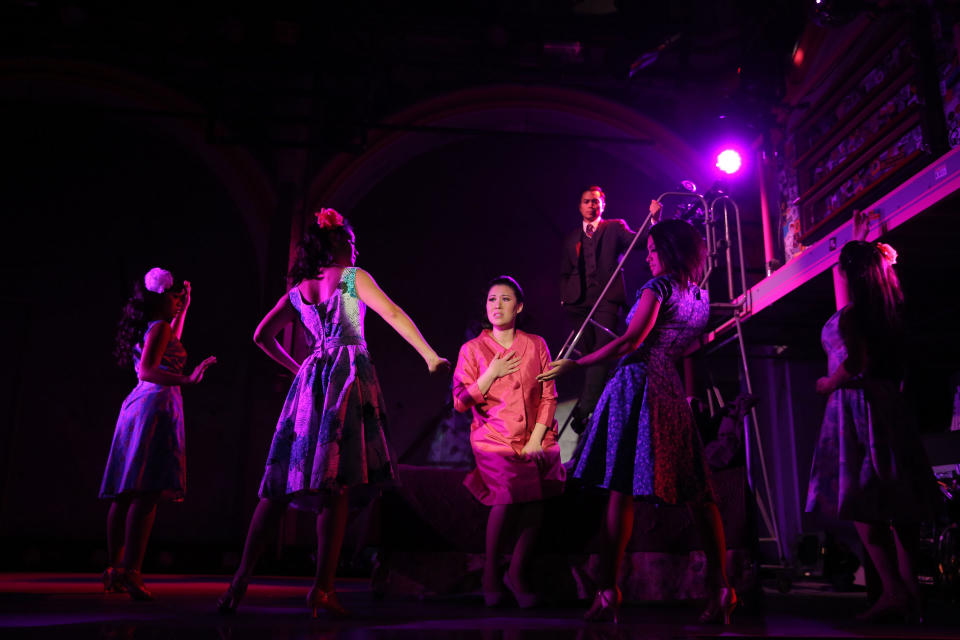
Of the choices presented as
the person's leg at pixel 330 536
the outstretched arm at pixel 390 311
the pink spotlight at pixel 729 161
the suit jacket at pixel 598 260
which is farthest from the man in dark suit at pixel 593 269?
the person's leg at pixel 330 536

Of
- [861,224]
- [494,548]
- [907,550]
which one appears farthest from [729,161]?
[494,548]

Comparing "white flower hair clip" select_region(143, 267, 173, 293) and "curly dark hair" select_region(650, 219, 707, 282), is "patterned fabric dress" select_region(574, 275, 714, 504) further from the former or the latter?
"white flower hair clip" select_region(143, 267, 173, 293)

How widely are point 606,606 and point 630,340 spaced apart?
0.97 metres

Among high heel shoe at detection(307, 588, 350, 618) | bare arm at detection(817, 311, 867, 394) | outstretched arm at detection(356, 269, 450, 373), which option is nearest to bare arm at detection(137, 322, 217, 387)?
outstretched arm at detection(356, 269, 450, 373)

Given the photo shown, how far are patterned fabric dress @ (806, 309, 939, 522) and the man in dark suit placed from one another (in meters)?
2.08

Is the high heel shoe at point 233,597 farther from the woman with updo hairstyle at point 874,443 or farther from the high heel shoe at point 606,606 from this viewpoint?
the woman with updo hairstyle at point 874,443

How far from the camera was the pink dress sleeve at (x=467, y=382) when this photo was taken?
3578mm

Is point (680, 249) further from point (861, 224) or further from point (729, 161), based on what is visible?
point (729, 161)

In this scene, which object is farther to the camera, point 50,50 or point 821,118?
point 50,50

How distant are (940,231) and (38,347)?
25.0 ft

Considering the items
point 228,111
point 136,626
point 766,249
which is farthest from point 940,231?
point 228,111

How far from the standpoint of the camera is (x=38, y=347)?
24.2ft

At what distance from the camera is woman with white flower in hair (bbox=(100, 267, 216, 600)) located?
360 centimetres

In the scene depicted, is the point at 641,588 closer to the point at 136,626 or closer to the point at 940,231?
the point at 136,626
